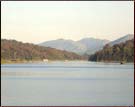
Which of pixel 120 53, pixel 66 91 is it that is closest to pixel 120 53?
pixel 120 53

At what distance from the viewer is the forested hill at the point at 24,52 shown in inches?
2679

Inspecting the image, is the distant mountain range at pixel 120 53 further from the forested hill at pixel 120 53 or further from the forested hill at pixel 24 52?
the forested hill at pixel 24 52

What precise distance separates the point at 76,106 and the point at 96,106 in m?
0.59

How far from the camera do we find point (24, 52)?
73.3 metres

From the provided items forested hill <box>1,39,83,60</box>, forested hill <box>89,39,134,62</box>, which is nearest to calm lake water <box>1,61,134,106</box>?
forested hill <box>89,39,134,62</box>

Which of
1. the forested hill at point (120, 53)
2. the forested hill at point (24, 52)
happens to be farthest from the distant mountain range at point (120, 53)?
the forested hill at point (24, 52)

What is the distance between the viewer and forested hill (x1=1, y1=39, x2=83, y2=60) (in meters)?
68.1

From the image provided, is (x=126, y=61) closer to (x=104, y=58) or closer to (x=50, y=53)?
(x=104, y=58)

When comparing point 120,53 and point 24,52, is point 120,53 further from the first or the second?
point 24,52

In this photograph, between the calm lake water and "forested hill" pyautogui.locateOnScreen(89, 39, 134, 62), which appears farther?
"forested hill" pyautogui.locateOnScreen(89, 39, 134, 62)

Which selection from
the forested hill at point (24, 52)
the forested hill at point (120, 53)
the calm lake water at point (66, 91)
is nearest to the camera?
the calm lake water at point (66, 91)

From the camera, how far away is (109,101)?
11.7 meters

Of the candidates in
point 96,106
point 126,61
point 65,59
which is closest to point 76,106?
point 96,106

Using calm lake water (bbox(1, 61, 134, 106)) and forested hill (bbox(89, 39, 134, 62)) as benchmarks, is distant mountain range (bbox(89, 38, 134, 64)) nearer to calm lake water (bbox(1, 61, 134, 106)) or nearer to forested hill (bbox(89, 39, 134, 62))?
forested hill (bbox(89, 39, 134, 62))
